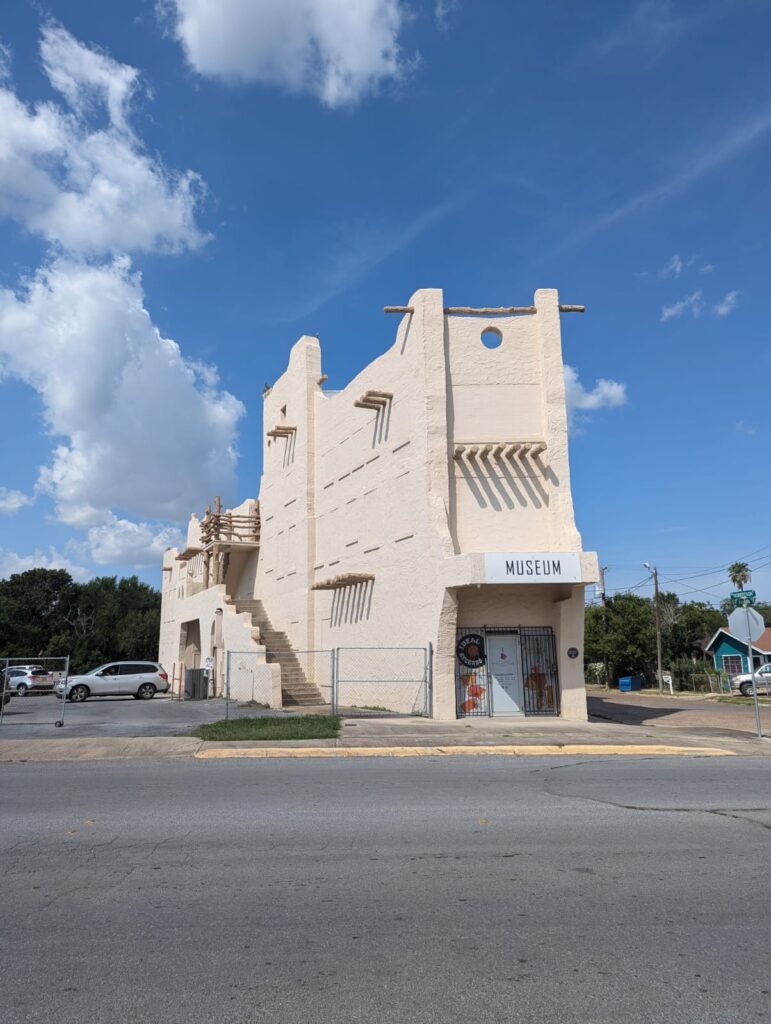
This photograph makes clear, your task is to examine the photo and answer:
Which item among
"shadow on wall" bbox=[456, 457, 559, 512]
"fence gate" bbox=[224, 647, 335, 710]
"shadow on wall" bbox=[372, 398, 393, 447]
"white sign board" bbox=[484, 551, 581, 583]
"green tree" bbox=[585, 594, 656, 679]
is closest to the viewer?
"white sign board" bbox=[484, 551, 581, 583]

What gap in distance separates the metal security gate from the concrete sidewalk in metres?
2.69

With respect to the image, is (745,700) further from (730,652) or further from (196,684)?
(196,684)

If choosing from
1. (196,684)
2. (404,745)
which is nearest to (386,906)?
(404,745)

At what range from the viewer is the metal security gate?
1956 cm

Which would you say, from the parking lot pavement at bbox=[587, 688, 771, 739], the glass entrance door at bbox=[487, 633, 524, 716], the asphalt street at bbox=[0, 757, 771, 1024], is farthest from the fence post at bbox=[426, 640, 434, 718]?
the asphalt street at bbox=[0, 757, 771, 1024]

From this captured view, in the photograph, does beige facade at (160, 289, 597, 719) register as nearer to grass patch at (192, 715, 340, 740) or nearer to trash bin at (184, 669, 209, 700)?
grass patch at (192, 715, 340, 740)

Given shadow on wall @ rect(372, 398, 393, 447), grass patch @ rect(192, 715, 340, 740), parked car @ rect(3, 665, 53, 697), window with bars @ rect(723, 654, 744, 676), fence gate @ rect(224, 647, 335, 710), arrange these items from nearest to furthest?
grass patch @ rect(192, 715, 340, 740) < shadow on wall @ rect(372, 398, 393, 447) < fence gate @ rect(224, 647, 335, 710) < parked car @ rect(3, 665, 53, 697) < window with bars @ rect(723, 654, 744, 676)

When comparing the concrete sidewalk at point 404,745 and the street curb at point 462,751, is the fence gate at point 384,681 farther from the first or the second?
the street curb at point 462,751

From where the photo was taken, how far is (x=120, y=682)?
32.0 metres

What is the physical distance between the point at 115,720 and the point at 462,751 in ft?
34.0

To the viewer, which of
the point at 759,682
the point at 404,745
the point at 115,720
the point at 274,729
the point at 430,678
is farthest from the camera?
the point at 759,682

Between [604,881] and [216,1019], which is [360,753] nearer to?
[604,881]

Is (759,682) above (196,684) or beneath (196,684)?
beneath

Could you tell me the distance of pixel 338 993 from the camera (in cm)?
381
